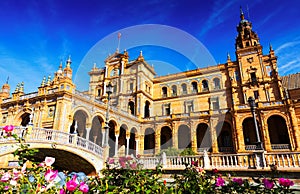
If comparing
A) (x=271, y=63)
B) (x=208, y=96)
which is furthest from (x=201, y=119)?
(x=271, y=63)

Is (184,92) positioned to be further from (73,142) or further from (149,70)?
(73,142)

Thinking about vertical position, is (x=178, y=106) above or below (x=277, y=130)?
above

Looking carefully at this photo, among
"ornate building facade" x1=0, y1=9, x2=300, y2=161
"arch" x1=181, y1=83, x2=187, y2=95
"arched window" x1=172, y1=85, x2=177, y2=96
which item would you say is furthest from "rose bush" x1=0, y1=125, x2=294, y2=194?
"arched window" x1=172, y1=85, x2=177, y2=96

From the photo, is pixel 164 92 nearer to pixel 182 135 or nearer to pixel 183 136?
pixel 182 135

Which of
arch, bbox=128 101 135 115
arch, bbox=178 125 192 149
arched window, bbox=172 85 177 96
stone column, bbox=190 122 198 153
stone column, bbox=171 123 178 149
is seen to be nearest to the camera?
stone column, bbox=190 122 198 153

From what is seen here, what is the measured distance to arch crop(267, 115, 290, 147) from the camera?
76.7 ft

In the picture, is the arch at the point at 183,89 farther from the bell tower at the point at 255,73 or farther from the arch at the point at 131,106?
the arch at the point at 131,106

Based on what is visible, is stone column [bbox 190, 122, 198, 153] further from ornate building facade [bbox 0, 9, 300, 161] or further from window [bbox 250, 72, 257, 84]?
window [bbox 250, 72, 257, 84]

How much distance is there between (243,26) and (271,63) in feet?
28.7

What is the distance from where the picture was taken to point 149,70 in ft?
113

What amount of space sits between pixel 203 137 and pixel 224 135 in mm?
2742

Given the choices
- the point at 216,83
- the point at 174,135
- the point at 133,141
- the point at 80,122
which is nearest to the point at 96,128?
the point at 80,122

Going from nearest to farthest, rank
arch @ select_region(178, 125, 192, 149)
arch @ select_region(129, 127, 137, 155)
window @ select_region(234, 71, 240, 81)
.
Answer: arch @ select_region(178, 125, 192, 149) < arch @ select_region(129, 127, 137, 155) < window @ select_region(234, 71, 240, 81)

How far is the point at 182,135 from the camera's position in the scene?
28.5 metres
